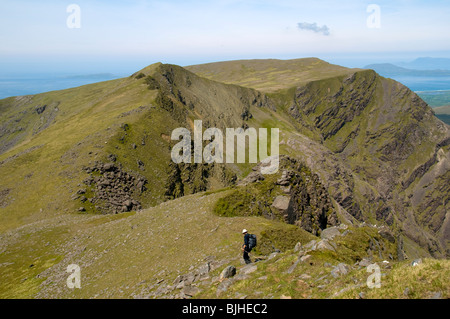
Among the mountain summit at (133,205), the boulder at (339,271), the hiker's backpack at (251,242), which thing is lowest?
the mountain summit at (133,205)

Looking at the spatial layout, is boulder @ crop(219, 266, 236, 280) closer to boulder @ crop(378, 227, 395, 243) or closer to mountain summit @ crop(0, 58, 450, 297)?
mountain summit @ crop(0, 58, 450, 297)

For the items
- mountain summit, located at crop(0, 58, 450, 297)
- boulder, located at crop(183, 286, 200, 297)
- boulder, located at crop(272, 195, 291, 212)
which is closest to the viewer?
boulder, located at crop(183, 286, 200, 297)

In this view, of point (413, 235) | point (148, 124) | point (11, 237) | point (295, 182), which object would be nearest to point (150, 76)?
point (148, 124)

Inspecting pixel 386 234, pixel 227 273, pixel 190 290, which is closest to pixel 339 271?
pixel 227 273

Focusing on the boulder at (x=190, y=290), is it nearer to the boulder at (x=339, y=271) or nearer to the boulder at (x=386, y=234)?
the boulder at (x=339, y=271)

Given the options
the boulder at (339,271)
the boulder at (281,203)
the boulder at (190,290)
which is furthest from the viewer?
the boulder at (281,203)

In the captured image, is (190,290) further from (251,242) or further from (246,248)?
(251,242)

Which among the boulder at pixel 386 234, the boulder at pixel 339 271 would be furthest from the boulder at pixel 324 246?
the boulder at pixel 386 234

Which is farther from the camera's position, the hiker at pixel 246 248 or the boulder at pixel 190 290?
the hiker at pixel 246 248

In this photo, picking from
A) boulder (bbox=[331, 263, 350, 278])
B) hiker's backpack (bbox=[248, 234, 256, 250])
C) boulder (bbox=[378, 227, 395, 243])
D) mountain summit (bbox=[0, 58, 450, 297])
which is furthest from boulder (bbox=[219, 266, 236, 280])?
boulder (bbox=[378, 227, 395, 243])

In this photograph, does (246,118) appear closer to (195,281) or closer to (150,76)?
(150,76)

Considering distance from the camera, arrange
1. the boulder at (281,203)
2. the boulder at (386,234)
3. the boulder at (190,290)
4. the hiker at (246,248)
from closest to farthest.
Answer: the boulder at (190,290) → the hiker at (246,248) → the boulder at (386,234) → the boulder at (281,203)
